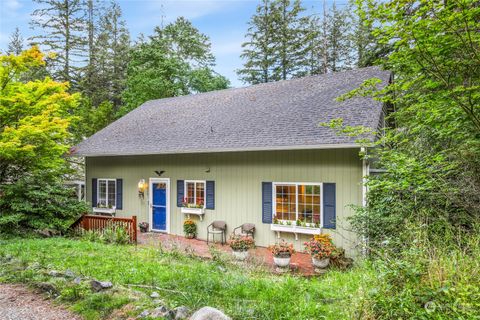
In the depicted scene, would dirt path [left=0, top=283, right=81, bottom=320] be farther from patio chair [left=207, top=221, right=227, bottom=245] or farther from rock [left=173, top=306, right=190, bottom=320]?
patio chair [left=207, top=221, right=227, bottom=245]

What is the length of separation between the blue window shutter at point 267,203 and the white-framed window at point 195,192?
7.07ft

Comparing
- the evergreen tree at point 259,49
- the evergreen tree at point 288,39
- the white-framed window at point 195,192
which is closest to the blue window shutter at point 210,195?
the white-framed window at point 195,192

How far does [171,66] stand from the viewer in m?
19.9

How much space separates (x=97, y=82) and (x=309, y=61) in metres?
15.1

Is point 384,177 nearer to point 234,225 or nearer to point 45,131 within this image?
point 234,225

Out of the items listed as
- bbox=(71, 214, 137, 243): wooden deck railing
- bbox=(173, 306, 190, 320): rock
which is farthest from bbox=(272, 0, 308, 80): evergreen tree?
bbox=(173, 306, 190, 320): rock

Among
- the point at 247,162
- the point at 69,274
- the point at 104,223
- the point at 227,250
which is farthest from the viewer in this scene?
the point at 104,223

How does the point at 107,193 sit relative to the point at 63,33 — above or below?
below

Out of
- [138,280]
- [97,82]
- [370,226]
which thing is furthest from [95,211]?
[97,82]

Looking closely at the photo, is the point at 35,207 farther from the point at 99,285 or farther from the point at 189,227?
the point at 99,285

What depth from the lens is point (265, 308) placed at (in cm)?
352

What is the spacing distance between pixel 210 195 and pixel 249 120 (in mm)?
2722

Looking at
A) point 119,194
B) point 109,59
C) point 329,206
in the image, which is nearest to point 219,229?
point 329,206

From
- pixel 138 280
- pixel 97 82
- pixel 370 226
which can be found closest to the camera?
pixel 138 280
